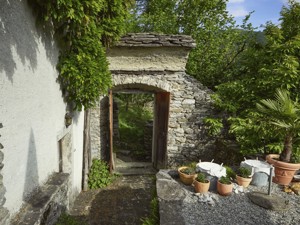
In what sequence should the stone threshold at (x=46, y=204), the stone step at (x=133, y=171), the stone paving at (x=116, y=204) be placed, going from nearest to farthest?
the stone threshold at (x=46, y=204)
the stone paving at (x=116, y=204)
the stone step at (x=133, y=171)


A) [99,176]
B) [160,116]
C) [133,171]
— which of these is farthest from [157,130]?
[99,176]

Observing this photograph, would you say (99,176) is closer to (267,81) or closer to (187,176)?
(187,176)

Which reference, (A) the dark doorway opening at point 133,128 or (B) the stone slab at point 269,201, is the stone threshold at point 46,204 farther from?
(A) the dark doorway opening at point 133,128

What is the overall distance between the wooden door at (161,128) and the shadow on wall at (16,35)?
13.8 ft

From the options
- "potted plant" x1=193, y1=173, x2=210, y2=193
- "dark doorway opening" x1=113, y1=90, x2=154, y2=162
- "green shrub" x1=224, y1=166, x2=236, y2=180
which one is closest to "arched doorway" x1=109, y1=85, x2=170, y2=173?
"dark doorway opening" x1=113, y1=90, x2=154, y2=162

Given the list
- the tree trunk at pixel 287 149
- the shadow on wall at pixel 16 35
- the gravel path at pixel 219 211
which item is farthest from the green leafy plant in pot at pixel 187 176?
the shadow on wall at pixel 16 35

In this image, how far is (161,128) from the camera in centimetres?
722

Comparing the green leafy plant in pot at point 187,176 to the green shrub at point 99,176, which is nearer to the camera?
the green leafy plant in pot at point 187,176

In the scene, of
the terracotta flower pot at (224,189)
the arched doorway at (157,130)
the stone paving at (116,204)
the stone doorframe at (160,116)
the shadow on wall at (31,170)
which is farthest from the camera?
the arched doorway at (157,130)

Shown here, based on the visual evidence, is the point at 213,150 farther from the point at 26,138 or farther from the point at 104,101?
the point at 26,138

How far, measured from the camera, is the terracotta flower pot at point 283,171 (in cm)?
359

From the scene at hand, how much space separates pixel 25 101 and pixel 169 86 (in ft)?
14.0

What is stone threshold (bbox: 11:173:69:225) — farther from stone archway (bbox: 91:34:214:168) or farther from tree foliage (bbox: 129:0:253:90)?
tree foliage (bbox: 129:0:253:90)

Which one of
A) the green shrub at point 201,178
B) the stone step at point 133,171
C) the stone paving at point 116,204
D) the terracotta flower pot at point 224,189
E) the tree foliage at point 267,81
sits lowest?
the stone paving at point 116,204
